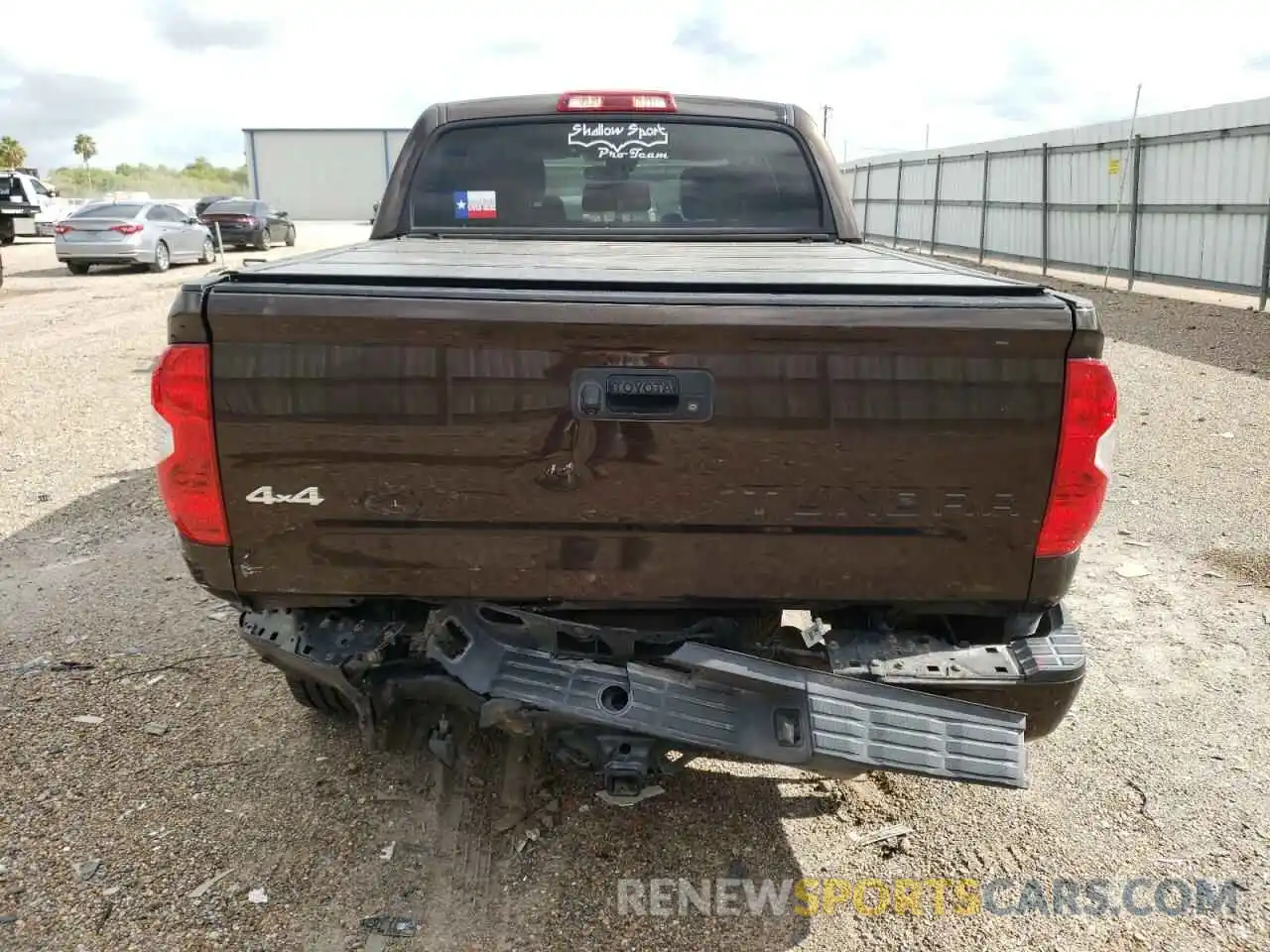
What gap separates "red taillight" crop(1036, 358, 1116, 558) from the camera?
2301mm

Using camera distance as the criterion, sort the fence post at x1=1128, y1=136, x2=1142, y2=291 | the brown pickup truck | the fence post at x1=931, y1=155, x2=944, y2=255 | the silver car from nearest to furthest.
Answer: the brown pickup truck < the fence post at x1=1128, y1=136, x2=1142, y2=291 < the silver car < the fence post at x1=931, y1=155, x2=944, y2=255

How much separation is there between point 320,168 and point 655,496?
57.4m

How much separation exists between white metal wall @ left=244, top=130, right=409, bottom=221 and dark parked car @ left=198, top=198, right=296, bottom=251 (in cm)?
2880

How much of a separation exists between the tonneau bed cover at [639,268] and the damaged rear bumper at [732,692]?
869 mm

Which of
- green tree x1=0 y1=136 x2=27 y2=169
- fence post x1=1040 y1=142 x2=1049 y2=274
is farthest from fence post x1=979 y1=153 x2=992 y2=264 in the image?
green tree x1=0 y1=136 x2=27 y2=169

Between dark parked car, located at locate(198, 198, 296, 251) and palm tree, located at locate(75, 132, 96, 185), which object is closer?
dark parked car, located at locate(198, 198, 296, 251)

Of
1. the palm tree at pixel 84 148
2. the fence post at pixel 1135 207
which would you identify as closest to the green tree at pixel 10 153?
the palm tree at pixel 84 148

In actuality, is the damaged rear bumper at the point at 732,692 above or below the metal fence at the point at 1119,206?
below

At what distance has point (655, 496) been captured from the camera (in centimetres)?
237

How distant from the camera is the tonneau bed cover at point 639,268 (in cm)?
238

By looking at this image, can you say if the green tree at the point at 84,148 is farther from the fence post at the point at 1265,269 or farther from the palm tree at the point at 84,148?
the fence post at the point at 1265,269

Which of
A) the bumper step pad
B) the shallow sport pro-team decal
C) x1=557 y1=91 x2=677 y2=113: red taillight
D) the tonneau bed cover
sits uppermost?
x1=557 y1=91 x2=677 y2=113: red taillight

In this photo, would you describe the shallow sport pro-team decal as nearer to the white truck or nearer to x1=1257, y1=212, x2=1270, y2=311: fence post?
x1=1257, y1=212, x2=1270, y2=311: fence post

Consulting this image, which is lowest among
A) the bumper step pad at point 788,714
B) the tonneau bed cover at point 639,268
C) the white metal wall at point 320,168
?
the bumper step pad at point 788,714
